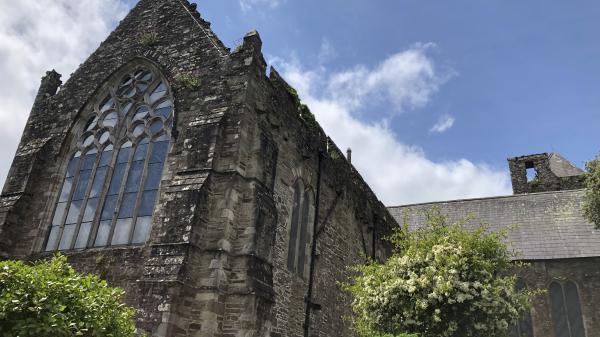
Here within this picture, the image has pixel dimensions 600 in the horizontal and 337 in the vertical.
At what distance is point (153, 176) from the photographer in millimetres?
11664

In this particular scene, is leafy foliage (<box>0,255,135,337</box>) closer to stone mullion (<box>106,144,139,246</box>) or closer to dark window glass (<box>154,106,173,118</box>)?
stone mullion (<box>106,144,139,246</box>)

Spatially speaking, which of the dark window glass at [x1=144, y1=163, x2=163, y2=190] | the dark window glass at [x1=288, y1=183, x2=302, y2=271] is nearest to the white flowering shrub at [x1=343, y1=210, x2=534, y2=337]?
the dark window glass at [x1=288, y1=183, x2=302, y2=271]

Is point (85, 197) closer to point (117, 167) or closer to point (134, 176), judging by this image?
point (117, 167)

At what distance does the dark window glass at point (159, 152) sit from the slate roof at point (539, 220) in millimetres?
14106

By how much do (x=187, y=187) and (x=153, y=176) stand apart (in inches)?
73.6

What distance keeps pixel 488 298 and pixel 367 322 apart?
315 centimetres

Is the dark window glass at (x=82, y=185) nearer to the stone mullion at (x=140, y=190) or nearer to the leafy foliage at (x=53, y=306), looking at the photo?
the stone mullion at (x=140, y=190)

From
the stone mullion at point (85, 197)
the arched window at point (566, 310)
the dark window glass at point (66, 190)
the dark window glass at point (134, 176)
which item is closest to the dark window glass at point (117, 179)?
the dark window glass at point (134, 176)

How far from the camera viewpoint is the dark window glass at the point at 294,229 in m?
12.8

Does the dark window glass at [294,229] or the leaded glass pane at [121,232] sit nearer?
the leaded glass pane at [121,232]

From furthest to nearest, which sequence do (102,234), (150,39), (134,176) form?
1. (150,39)
2. (134,176)
3. (102,234)

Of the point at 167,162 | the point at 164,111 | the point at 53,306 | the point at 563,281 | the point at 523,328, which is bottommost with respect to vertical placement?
the point at 53,306

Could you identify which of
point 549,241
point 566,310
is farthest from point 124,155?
point 549,241

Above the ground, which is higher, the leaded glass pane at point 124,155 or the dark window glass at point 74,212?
the leaded glass pane at point 124,155
